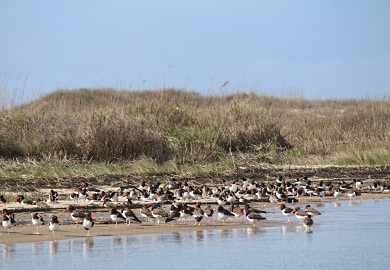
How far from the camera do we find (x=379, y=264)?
11703 millimetres

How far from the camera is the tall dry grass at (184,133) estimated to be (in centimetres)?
2361

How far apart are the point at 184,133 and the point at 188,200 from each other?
7334 millimetres

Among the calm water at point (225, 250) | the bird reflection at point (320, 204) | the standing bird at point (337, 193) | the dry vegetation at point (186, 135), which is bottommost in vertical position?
the calm water at point (225, 250)

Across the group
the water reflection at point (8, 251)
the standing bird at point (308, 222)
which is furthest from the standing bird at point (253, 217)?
the water reflection at point (8, 251)

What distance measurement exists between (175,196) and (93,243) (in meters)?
6.20

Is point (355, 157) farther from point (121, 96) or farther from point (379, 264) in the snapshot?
point (121, 96)

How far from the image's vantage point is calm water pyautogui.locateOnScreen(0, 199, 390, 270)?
11.4 metres

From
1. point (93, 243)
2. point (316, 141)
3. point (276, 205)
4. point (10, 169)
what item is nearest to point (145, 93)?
point (316, 141)

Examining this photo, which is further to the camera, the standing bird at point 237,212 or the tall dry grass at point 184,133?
the tall dry grass at point 184,133

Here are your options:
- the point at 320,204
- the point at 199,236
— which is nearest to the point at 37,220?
the point at 199,236

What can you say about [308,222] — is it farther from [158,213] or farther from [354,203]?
[354,203]

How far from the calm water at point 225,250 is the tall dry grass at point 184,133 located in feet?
32.3

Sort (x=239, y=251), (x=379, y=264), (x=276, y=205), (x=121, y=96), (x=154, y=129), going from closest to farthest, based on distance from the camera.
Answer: (x=379, y=264), (x=239, y=251), (x=276, y=205), (x=154, y=129), (x=121, y=96)

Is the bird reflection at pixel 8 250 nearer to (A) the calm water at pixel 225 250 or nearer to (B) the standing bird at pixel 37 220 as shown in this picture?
(A) the calm water at pixel 225 250
